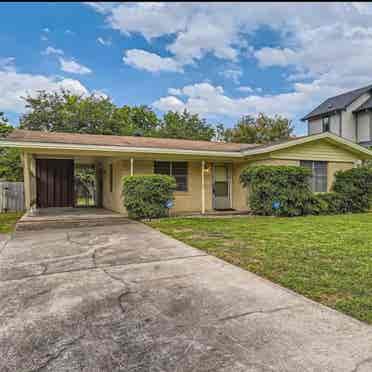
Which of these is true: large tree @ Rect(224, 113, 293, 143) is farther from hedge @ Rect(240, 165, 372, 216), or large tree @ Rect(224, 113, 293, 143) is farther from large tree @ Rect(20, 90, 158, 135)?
hedge @ Rect(240, 165, 372, 216)

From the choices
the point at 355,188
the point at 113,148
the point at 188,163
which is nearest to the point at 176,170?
the point at 188,163

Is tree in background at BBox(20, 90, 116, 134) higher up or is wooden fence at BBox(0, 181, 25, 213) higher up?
tree in background at BBox(20, 90, 116, 134)

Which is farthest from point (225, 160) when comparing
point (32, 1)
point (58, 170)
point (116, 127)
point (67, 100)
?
point (67, 100)

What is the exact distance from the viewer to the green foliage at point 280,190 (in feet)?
31.7

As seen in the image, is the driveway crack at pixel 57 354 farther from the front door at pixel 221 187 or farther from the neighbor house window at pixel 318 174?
the neighbor house window at pixel 318 174

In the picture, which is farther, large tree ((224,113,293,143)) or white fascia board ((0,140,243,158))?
large tree ((224,113,293,143))

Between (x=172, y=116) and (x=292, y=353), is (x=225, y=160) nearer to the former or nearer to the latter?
(x=292, y=353)

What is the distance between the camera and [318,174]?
37.1 ft

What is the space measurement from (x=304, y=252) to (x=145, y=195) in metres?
5.16

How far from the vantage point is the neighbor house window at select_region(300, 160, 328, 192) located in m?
11.1

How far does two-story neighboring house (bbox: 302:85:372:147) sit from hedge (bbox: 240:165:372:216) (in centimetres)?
1341

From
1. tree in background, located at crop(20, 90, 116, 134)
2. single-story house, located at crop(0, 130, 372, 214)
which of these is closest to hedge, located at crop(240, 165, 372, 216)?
single-story house, located at crop(0, 130, 372, 214)

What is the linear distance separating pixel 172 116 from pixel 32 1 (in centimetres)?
2860

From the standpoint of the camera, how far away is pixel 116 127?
26047 mm
